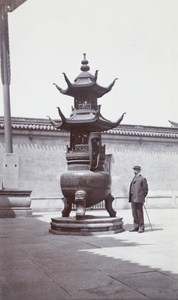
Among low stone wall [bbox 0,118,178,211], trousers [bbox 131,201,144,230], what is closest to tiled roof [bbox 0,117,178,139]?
low stone wall [bbox 0,118,178,211]

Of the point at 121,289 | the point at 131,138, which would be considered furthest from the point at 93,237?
the point at 131,138

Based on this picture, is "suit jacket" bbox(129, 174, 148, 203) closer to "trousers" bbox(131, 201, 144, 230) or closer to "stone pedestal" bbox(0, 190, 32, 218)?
"trousers" bbox(131, 201, 144, 230)

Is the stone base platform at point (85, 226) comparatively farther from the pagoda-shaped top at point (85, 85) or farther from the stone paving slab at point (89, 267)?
the pagoda-shaped top at point (85, 85)

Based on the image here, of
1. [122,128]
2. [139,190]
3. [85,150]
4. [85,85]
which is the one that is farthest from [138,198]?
[122,128]

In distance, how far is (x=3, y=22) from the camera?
14.2 m

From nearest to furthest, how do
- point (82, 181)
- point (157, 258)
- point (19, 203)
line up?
point (157, 258) → point (82, 181) → point (19, 203)

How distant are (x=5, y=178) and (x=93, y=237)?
6.87 meters

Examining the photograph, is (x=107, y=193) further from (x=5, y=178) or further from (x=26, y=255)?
(x=5, y=178)

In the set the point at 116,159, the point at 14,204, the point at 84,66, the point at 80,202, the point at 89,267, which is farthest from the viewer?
the point at 116,159

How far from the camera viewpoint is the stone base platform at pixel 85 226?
8391mm

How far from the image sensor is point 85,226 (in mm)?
8383

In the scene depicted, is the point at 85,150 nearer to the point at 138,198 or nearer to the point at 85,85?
the point at 85,85

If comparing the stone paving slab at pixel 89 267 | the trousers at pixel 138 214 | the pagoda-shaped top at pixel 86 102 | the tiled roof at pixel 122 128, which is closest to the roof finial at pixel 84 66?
the pagoda-shaped top at pixel 86 102

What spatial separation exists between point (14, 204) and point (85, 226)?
18.9 ft
